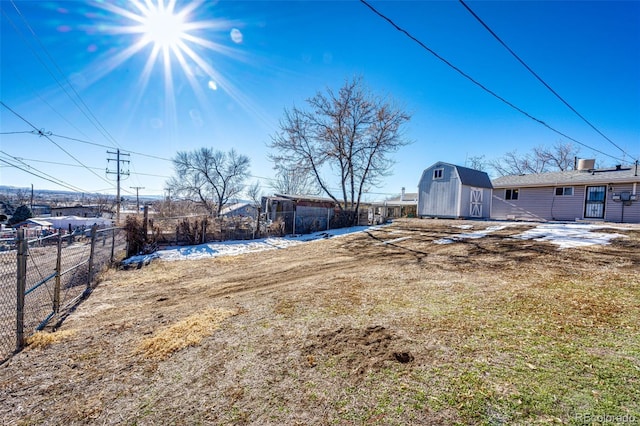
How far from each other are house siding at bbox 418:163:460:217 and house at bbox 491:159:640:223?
354 centimetres

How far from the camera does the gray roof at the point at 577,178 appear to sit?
534 inches

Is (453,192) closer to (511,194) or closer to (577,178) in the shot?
(511,194)

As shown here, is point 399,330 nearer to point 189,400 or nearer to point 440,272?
point 189,400

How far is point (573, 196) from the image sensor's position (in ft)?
49.5

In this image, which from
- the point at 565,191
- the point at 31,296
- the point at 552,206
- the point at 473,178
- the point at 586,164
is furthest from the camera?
the point at 473,178

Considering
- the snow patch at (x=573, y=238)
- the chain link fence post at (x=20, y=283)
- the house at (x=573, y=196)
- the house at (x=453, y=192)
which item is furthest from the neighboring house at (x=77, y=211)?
the snow patch at (x=573, y=238)

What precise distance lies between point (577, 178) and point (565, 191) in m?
0.86

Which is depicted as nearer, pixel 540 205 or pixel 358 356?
pixel 358 356

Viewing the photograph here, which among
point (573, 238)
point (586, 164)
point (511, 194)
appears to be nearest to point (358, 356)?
point (573, 238)

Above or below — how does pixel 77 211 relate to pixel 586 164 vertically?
below

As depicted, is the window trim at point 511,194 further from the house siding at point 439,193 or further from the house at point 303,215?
the house at point 303,215

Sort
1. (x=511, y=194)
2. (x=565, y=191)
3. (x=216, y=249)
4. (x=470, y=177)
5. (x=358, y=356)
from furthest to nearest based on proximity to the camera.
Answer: (x=511, y=194) < (x=470, y=177) < (x=565, y=191) < (x=216, y=249) < (x=358, y=356)

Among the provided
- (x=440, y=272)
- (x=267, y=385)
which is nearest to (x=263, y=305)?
(x=267, y=385)

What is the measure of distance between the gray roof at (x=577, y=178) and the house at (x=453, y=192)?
1.45 metres
